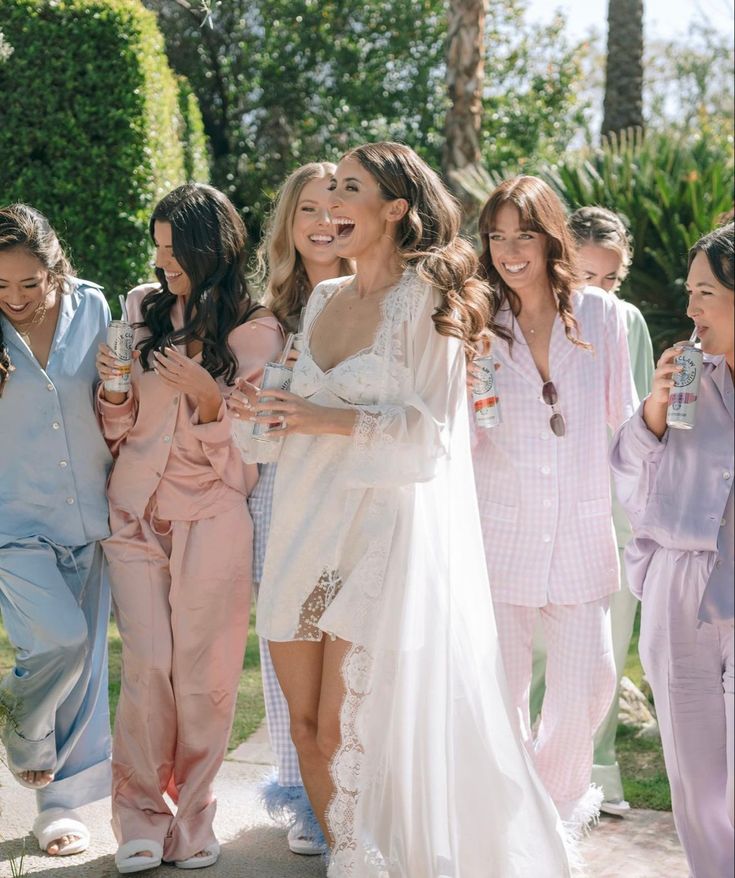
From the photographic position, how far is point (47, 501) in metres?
4.05

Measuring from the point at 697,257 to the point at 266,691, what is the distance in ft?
7.03

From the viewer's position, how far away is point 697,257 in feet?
10.4

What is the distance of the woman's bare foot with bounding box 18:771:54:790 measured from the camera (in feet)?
13.5

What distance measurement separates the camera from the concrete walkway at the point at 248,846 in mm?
4066

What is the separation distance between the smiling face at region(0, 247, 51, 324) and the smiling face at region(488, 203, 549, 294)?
59.2 inches

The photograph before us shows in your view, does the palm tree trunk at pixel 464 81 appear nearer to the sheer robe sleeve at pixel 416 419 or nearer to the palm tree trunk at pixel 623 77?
the palm tree trunk at pixel 623 77

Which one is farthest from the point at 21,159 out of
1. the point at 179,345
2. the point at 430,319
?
the point at 430,319

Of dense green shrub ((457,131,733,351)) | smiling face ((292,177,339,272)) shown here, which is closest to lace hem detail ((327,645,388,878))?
smiling face ((292,177,339,272))

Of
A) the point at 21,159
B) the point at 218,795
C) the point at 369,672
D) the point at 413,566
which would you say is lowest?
the point at 218,795

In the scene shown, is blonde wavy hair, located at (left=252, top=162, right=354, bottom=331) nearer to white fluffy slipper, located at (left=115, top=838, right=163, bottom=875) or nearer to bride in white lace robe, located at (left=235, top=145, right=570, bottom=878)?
bride in white lace robe, located at (left=235, top=145, right=570, bottom=878)

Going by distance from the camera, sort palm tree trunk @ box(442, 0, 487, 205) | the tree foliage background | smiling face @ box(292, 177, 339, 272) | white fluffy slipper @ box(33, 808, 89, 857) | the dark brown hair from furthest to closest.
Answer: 1. the tree foliage background
2. palm tree trunk @ box(442, 0, 487, 205)
3. smiling face @ box(292, 177, 339, 272)
4. white fluffy slipper @ box(33, 808, 89, 857)
5. the dark brown hair

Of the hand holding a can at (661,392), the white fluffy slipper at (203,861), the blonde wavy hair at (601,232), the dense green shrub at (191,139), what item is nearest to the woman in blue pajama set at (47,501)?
the white fluffy slipper at (203,861)

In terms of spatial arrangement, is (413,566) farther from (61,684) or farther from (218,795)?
(218,795)

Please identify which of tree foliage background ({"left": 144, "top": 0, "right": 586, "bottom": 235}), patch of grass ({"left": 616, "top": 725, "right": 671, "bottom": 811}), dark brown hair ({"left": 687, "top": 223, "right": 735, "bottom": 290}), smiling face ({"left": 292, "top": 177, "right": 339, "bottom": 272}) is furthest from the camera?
tree foliage background ({"left": 144, "top": 0, "right": 586, "bottom": 235})
